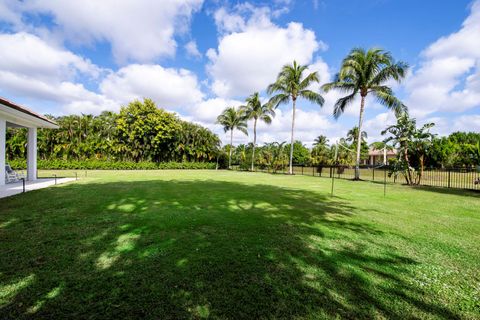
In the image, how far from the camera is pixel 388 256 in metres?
3.52

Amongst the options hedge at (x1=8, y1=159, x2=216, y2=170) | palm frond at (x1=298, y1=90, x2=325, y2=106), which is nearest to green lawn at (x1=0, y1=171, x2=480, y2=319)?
palm frond at (x1=298, y1=90, x2=325, y2=106)

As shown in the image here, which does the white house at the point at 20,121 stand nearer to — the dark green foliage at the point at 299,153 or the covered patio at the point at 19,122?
the covered patio at the point at 19,122

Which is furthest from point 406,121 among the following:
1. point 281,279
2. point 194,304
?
point 194,304

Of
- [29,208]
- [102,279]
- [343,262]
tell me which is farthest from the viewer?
[29,208]

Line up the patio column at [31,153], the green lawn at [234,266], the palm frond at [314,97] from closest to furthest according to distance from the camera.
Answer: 1. the green lawn at [234,266]
2. the patio column at [31,153]
3. the palm frond at [314,97]

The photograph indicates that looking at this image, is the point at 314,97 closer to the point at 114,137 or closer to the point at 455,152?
the point at 455,152

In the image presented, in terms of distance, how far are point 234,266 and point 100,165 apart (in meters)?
31.5

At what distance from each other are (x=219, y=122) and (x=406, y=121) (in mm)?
24243

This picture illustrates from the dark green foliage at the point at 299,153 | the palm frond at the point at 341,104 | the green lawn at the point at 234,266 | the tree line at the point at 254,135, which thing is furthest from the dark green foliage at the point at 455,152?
the dark green foliage at the point at 299,153

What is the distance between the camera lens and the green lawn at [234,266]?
89.0 inches

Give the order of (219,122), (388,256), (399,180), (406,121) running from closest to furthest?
1. (388,256)
2. (406,121)
3. (399,180)
4. (219,122)

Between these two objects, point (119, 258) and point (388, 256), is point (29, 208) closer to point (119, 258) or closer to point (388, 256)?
point (119, 258)

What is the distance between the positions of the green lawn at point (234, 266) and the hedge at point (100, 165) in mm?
26341

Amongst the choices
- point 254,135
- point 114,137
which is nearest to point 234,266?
point 254,135
